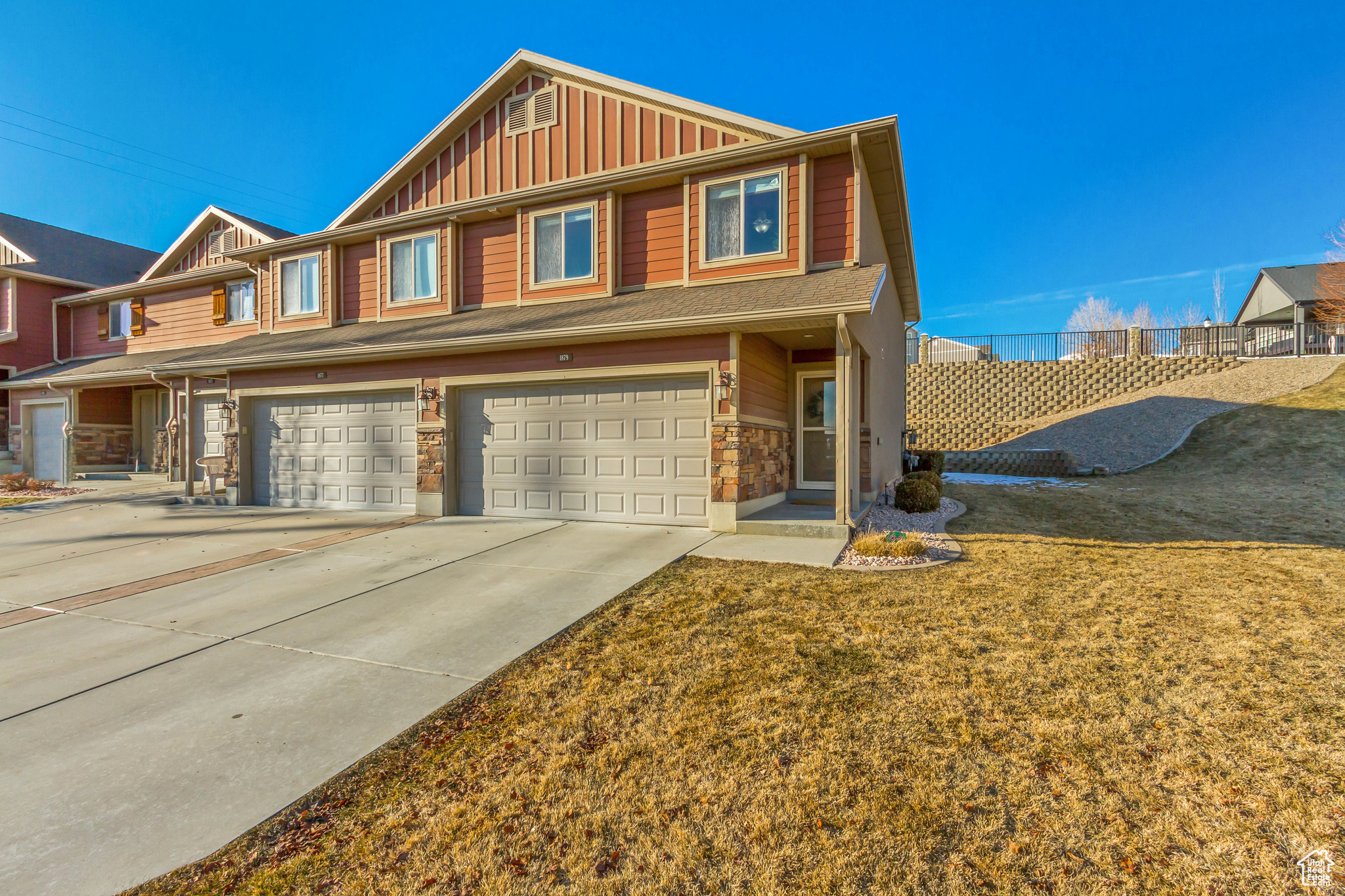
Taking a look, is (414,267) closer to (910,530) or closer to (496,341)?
(496,341)

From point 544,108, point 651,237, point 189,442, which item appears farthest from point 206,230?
point 651,237

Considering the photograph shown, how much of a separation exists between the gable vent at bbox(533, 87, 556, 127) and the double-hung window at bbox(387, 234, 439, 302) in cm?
300

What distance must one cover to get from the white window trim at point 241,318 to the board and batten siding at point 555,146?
188 inches

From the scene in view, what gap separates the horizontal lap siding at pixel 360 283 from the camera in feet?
40.2

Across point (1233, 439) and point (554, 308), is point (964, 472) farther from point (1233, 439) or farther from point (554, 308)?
point (554, 308)

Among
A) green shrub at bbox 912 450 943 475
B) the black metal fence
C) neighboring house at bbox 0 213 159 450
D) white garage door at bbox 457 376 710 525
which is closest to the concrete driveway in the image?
white garage door at bbox 457 376 710 525

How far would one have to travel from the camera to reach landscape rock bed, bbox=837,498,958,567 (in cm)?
650

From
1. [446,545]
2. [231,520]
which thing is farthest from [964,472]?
[231,520]

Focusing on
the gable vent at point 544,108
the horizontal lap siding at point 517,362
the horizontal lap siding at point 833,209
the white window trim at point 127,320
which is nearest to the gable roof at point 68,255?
the white window trim at point 127,320

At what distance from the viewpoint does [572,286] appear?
1037cm

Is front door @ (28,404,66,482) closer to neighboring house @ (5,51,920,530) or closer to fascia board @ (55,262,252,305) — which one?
fascia board @ (55,262,252,305)

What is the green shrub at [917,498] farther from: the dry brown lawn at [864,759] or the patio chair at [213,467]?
the patio chair at [213,467]

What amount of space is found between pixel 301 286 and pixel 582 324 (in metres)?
8.41

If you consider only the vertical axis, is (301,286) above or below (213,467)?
above
